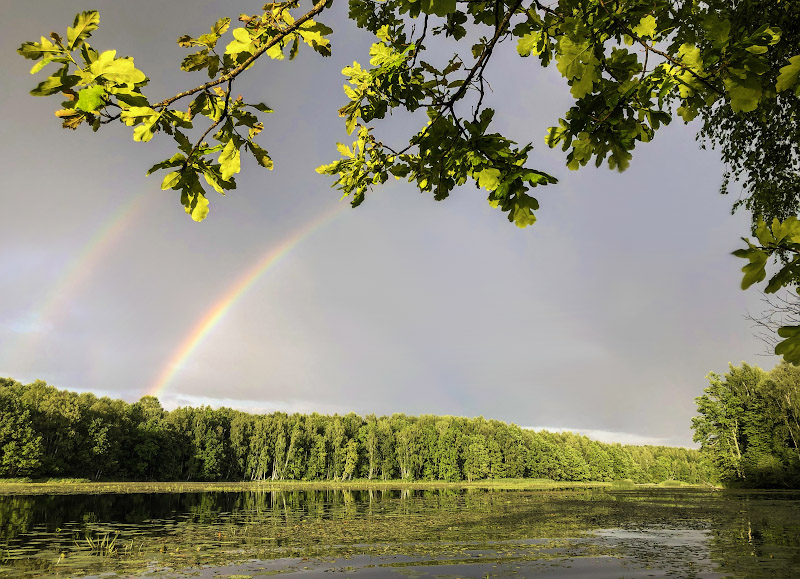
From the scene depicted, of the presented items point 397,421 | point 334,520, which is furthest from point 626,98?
point 397,421

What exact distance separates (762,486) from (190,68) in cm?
6818

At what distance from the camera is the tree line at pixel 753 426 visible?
46.6 meters

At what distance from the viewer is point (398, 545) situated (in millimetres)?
16203

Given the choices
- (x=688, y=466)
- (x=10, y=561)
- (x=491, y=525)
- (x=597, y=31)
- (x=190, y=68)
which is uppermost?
(x=597, y=31)

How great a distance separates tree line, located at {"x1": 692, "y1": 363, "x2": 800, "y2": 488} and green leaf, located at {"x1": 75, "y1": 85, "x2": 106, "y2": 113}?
58.6 meters

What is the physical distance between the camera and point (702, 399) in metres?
56.7

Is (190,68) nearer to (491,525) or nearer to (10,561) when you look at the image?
(10,561)

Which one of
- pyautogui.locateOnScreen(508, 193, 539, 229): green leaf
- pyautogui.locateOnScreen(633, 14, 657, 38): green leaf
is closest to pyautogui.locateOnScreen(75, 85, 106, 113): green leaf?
pyautogui.locateOnScreen(508, 193, 539, 229): green leaf

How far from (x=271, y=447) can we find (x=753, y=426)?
3393 inches

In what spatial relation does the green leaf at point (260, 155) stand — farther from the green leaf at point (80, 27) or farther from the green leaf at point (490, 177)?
the green leaf at point (490, 177)

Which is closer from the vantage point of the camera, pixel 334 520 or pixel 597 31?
pixel 597 31

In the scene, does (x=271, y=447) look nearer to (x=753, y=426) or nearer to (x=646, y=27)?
(x=753, y=426)

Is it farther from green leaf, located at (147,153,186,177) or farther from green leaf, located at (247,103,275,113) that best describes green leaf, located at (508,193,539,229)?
green leaf, located at (147,153,186,177)

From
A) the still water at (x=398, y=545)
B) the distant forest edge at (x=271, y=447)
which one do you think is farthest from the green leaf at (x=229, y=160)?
the distant forest edge at (x=271, y=447)
